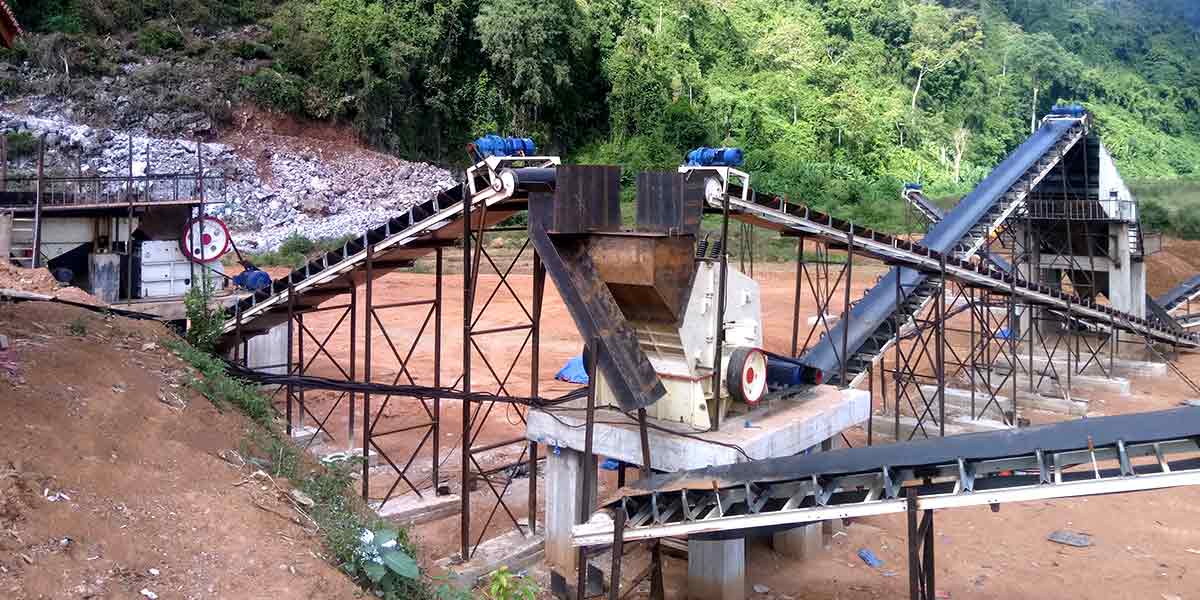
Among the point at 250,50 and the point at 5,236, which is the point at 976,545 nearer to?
the point at 5,236

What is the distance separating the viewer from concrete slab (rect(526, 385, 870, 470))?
12945 millimetres

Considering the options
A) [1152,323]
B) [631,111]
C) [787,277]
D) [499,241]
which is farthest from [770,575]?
[631,111]

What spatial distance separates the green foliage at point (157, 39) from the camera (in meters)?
53.6

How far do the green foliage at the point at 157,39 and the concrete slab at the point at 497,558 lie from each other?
4737 cm

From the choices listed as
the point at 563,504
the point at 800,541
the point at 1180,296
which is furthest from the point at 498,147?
the point at 1180,296

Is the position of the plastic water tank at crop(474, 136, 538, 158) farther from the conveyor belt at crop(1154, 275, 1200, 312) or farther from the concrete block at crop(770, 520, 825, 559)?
the conveyor belt at crop(1154, 275, 1200, 312)

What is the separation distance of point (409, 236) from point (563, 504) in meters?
4.64

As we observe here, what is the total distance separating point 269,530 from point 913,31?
241 feet

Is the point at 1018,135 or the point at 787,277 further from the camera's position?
the point at 1018,135

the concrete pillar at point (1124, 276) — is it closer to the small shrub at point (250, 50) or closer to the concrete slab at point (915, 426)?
the concrete slab at point (915, 426)

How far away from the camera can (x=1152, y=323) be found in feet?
99.8

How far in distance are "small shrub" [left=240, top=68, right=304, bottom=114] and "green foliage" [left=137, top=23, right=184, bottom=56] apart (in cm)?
489

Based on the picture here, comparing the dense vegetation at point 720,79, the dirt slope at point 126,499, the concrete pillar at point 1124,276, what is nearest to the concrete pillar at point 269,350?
the dirt slope at point 126,499

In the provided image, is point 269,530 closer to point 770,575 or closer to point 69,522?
point 69,522
